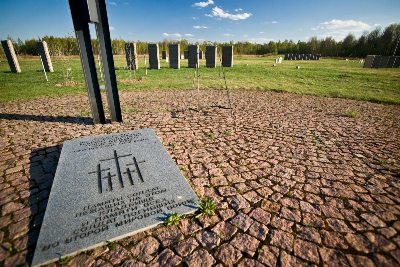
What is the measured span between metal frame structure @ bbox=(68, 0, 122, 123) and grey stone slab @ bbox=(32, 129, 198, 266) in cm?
199

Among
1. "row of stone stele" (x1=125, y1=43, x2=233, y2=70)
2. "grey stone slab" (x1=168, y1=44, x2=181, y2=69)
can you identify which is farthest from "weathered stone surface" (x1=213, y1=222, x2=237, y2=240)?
"grey stone slab" (x1=168, y1=44, x2=181, y2=69)

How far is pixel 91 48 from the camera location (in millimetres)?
5516

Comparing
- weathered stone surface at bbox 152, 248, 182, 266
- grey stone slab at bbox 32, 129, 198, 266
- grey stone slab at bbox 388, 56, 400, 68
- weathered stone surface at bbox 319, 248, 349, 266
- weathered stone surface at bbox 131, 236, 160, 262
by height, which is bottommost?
weathered stone surface at bbox 319, 248, 349, 266

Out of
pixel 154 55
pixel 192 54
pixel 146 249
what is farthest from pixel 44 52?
pixel 146 249

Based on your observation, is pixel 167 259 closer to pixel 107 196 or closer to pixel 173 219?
pixel 173 219

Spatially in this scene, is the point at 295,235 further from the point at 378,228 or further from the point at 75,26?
the point at 75,26

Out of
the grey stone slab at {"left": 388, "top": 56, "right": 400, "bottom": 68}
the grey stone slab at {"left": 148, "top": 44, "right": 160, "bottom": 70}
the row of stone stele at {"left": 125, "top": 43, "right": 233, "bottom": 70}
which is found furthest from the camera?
the grey stone slab at {"left": 388, "top": 56, "right": 400, "bottom": 68}

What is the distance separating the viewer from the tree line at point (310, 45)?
146 feet

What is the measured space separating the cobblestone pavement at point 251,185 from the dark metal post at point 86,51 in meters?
0.56

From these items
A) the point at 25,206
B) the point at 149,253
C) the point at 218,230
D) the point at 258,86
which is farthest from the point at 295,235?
the point at 258,86

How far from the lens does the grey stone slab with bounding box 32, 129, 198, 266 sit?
8.18 ft

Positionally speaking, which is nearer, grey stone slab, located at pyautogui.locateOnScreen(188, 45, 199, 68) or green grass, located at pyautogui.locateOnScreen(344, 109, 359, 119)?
green grass, located at pyautogui.locateOnScreen(344, 109, 359, 119)

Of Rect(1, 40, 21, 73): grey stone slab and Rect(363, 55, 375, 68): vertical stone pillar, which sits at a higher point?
Rect(1, 40, 21, 73): grey stone slab

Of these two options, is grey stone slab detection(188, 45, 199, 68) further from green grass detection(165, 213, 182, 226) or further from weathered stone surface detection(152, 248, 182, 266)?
weathered stone surface detection(152, 248, 182, 266)
